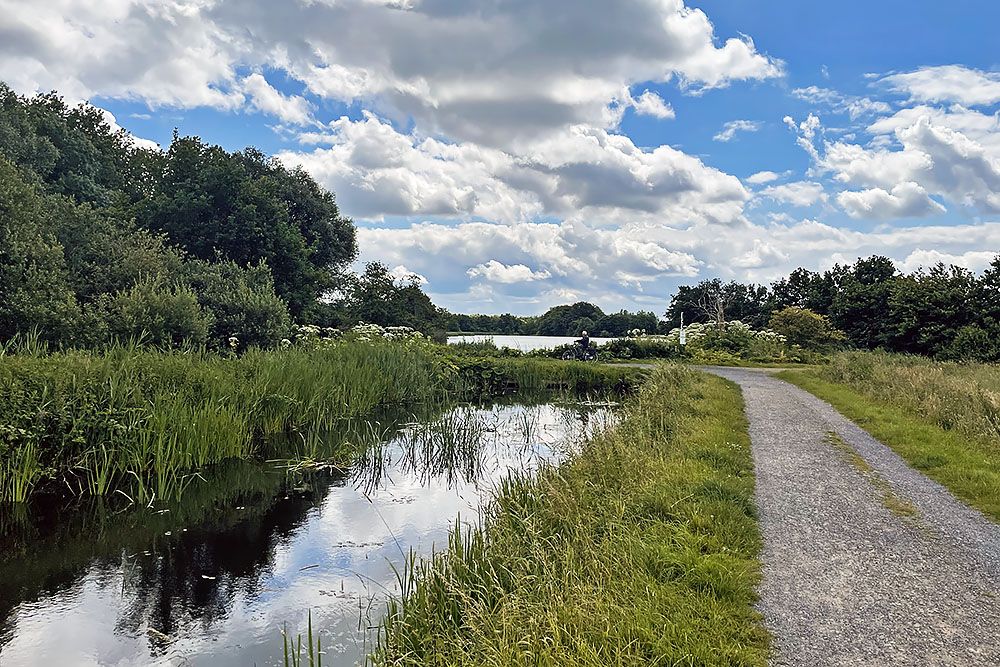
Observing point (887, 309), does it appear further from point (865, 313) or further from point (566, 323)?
point (566, 323)

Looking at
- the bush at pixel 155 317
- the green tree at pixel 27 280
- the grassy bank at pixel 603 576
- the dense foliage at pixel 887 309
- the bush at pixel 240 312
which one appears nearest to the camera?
the grassy bank at pixel 603 576

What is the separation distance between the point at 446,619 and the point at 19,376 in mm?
8400

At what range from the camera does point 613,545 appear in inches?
236

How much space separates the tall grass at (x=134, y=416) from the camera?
9.66 metres

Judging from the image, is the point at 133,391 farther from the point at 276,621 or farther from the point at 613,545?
the point at 613,545

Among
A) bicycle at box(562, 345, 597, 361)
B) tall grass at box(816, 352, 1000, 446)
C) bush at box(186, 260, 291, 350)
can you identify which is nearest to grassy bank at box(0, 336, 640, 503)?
bush at box(186, 260, 291, 350)

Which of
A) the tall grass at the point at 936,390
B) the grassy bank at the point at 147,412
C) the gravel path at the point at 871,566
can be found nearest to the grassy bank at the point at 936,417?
the tall grass at the point at 936,390

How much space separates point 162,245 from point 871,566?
2696 cm

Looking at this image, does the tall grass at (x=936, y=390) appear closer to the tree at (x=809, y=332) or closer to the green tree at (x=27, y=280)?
the tree at (x=809, y=332)

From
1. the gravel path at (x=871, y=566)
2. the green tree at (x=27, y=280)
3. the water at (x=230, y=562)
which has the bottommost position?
the water at (x=230, y=562)

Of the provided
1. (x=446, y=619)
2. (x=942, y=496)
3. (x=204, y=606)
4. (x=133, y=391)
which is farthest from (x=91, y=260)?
(x=942, y=496)

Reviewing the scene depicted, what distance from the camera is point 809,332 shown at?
34.9 m

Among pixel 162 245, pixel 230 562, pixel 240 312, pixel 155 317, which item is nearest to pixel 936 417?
pixel 230 562

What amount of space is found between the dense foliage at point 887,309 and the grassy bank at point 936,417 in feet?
37.4
